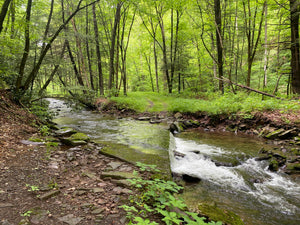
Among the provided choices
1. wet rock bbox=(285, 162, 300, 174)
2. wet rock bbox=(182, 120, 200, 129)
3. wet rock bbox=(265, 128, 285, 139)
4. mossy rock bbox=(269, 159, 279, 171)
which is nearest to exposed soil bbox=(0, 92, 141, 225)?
mossy rock bbox=(269, 159, 279, 171)

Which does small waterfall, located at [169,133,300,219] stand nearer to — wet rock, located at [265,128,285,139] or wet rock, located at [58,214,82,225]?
wet rock, located at [265,128,285,139]

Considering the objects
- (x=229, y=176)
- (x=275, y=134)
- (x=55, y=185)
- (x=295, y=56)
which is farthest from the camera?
(x=295, y=56)

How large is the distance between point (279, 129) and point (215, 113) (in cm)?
325

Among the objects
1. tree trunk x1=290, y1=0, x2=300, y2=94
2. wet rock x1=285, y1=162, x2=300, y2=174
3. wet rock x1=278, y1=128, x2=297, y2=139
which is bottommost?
wet rock x1=285, y1=162, x2=300, y2=174

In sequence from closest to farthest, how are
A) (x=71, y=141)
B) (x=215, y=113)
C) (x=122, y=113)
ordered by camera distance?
(x=71, y=141)
(x=215, y=113)
(x=122, y=113)

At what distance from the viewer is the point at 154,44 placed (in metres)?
23.2

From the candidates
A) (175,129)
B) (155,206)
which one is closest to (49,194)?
(155,206)

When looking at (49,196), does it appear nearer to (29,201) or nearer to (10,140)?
(29,201)

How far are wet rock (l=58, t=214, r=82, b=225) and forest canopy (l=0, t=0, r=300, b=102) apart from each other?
6.73 meters

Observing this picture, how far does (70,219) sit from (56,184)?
1059 millimetres

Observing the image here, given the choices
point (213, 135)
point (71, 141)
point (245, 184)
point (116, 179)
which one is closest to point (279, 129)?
point (213, 135)

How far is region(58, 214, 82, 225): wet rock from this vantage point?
7.38 ft

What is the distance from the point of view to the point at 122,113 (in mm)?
13867

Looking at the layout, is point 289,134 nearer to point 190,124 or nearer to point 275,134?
point 275,134
